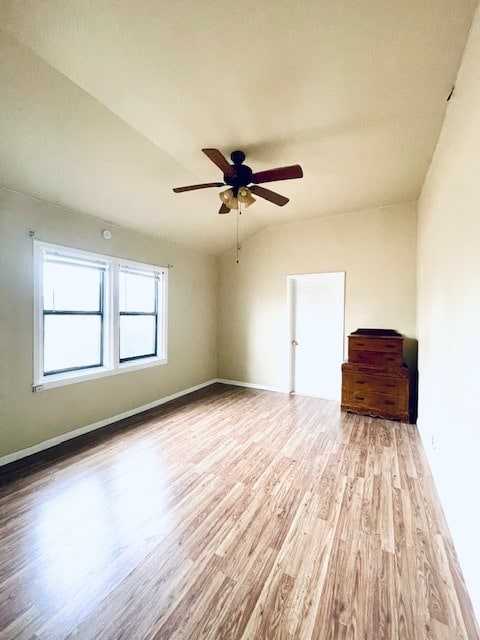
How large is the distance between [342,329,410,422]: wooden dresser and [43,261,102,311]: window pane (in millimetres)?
3567

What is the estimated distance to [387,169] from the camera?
117 inches

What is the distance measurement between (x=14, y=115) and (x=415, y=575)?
12.9 ft

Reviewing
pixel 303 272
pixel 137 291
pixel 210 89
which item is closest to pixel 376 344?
pixel 303 272

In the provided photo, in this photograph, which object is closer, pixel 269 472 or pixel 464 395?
pixel 464 395

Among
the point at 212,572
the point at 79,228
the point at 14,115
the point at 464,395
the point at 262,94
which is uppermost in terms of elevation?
the point at 262,94

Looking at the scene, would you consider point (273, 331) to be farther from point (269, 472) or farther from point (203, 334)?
point (269, 472)

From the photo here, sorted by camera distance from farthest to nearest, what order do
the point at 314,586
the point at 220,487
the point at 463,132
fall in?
the point at 220,487, the point at 463,132, the point at 314,586

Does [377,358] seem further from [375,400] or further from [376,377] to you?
[375,400]

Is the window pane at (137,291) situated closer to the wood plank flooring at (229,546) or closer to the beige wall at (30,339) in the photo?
the beige wall at (30,339)

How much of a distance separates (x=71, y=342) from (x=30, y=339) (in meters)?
0.51

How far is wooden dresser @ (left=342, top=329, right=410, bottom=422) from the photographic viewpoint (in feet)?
11.8

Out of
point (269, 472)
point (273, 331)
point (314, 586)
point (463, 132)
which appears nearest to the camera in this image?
point (314, 586)

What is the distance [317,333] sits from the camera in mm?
4621

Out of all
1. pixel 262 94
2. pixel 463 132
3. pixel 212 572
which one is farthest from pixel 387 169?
pixel 212 572
